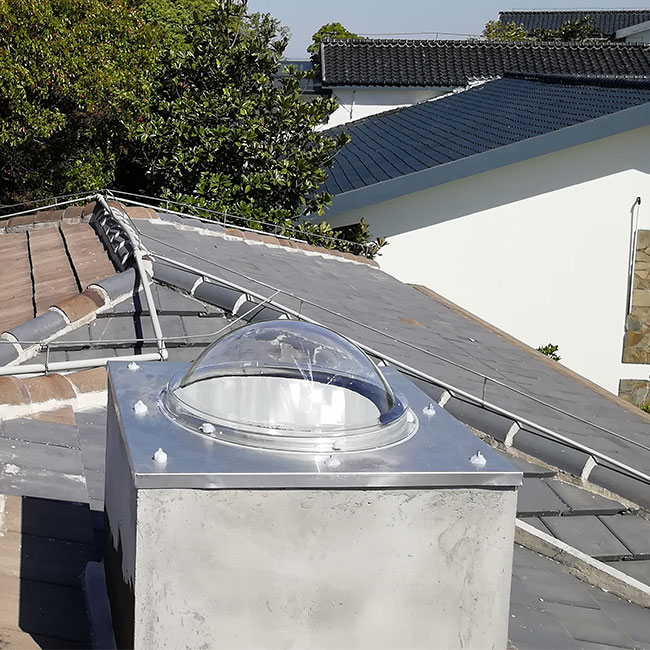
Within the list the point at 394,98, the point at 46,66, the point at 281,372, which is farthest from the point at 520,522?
the point at 394,98

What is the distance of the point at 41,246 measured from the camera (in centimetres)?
813

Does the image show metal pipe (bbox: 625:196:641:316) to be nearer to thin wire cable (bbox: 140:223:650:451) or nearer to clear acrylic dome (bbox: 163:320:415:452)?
thin wire cable (bbox: 140:223:650:451)

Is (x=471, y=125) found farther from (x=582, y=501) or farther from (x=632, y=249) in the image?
(x=582, y=501)

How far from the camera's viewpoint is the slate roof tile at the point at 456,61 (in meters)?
24.9

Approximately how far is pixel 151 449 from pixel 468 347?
19.2ft

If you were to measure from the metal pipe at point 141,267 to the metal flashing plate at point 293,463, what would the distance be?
7.10ft

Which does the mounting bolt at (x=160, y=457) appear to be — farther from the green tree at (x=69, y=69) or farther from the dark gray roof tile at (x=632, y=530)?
the green tree at (x=69, y=69)

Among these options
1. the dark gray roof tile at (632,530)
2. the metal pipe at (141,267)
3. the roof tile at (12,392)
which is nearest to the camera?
the roof tile at (12,392)

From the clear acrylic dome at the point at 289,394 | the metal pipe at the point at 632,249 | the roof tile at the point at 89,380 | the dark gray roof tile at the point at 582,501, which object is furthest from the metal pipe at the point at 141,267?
the metal pipe at the point at 632,249

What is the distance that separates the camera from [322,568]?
1.82 m

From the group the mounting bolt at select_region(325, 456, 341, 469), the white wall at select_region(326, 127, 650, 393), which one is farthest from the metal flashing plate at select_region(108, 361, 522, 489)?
the white wall at select_region(326, 127, 650, 393)

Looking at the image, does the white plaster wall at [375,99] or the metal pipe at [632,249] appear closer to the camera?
the metal pipe at [632,249]

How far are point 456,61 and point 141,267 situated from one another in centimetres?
2259

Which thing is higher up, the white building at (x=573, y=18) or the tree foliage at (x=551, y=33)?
the white building at (x=573, y=18)
